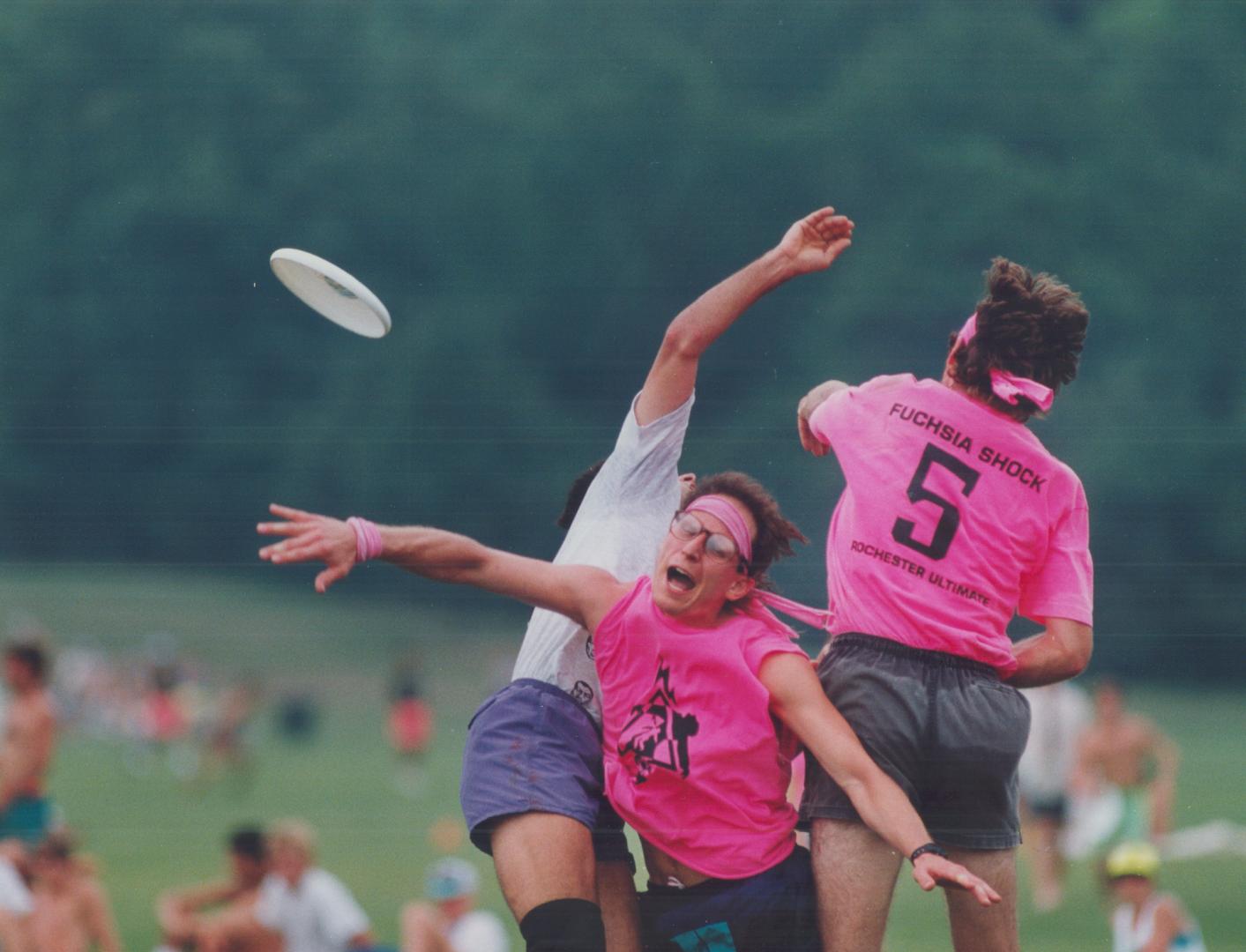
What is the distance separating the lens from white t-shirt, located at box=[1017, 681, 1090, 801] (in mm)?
11852

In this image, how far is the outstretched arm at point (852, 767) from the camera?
9.90 ft

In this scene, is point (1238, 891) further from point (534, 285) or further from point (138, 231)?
point (138, 231)

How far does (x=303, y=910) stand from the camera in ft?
25.6

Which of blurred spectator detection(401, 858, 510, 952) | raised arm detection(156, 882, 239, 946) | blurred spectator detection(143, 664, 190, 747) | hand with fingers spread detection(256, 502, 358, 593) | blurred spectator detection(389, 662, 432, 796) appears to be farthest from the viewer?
blurred spectator detection(143, 664, 190, 747)

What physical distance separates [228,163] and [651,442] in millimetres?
18328

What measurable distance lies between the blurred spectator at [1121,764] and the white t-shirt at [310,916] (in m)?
6.00

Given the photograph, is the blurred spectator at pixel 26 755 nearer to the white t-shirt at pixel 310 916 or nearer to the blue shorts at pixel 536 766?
the white t-shirt at pixel 310 916

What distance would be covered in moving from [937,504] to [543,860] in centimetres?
98

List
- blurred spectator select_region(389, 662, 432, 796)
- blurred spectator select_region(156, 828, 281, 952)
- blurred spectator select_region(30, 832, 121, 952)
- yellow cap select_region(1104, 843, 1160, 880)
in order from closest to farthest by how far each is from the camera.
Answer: yellow cap select_region(1104, 843, 1160, 880) → blurred spectator select_region(156, 828, 281, 952) → blurred spectator select_region(30, 832, 121, 952) → blurred spectator select_region(389, 662, 432, 796)

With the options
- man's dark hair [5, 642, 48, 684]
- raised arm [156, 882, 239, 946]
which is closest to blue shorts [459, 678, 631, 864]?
raised arm [156, 882, 239, 946]

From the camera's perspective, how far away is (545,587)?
3.23 metres

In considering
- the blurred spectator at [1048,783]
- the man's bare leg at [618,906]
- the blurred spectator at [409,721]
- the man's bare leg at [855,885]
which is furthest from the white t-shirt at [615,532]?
the blurred spectator at [409,721]

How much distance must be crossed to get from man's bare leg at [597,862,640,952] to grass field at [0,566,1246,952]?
25.1 feet

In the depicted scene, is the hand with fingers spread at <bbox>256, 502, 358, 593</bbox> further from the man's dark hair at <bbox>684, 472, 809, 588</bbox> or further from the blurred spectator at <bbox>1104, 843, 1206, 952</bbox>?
the blurred spectator at <bbox>1104, 843, 1206, 952</bbox>
